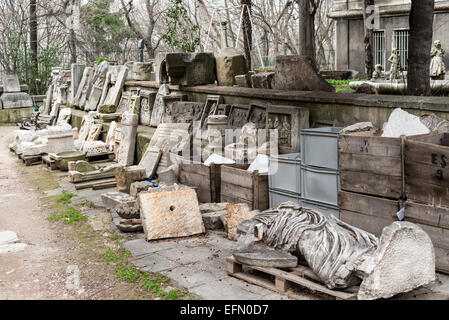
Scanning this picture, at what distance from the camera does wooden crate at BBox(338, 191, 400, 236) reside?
5.53m

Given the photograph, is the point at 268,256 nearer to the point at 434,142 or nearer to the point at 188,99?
the point at 434,142

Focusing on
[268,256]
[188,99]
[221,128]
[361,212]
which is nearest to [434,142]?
[361,212]

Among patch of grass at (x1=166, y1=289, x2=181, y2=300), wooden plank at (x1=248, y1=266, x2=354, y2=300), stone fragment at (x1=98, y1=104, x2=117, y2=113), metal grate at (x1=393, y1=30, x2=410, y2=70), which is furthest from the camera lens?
metal grate at (x1=393, y1=30, x2=410, y2=70)

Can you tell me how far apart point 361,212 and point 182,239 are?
7.63ft

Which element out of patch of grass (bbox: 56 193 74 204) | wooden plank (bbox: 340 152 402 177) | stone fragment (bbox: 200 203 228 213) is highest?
wooden plank (bbox: 340 152 402 177)

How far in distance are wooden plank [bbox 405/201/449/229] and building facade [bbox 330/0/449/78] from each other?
1761cm

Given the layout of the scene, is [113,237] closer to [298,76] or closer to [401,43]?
[298,76]

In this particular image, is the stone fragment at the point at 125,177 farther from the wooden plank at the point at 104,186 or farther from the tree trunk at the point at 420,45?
the tree trunk at the point at 420,45

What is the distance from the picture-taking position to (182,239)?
6988 millimetres

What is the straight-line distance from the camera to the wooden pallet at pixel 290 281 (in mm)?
4598

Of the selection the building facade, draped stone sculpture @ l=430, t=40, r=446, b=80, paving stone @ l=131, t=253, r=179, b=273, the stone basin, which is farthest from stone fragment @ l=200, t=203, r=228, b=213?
the building facade

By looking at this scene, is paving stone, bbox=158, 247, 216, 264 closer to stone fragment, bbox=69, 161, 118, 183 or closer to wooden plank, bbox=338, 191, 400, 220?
wooden plank, bbox=338, 191, 400, 220

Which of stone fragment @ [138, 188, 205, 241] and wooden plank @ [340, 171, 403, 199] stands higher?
wooden plank @ [340, 171, 403, 199]

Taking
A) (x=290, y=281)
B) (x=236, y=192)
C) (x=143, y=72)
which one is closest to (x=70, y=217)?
(x=236, y=192)
